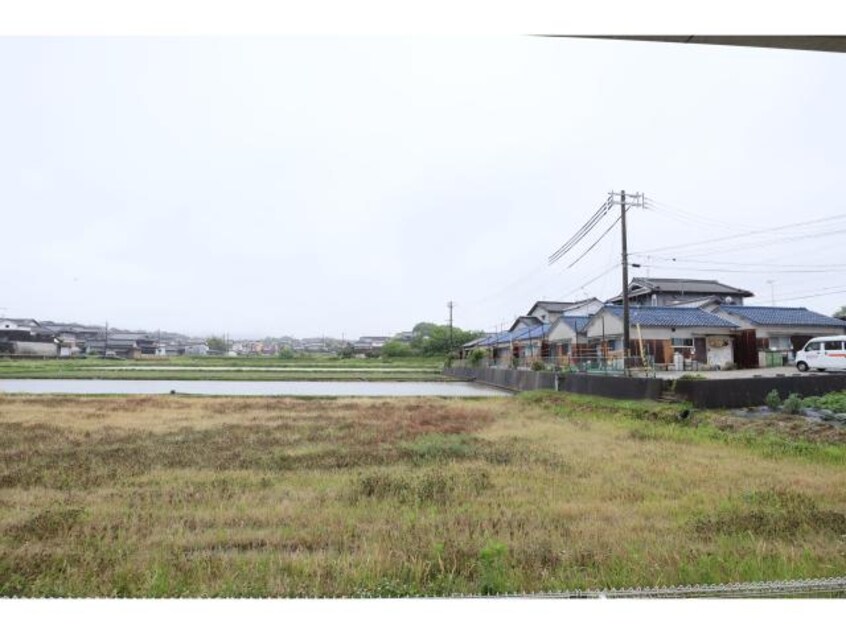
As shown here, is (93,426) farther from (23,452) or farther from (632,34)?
(632,34)

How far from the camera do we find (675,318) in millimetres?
24891

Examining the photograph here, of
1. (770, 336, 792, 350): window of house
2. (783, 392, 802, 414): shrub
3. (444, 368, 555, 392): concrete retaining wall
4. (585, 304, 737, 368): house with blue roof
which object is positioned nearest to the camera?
(783, 392, 802, 414): shrub

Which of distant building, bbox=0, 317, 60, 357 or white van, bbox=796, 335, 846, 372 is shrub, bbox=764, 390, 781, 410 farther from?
distant building, bbox=0, 317, 60, 357

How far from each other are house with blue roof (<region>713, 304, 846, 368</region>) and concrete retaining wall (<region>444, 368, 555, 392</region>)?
10.0 meters

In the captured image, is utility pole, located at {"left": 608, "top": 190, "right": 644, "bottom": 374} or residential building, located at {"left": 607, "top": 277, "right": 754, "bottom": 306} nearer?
utility pole, located at {"left": 608, "top": 190, "right": 644, "bottom": 374}

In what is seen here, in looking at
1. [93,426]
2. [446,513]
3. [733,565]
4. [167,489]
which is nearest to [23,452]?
[93,426]

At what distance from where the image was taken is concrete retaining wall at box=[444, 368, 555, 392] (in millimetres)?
23141

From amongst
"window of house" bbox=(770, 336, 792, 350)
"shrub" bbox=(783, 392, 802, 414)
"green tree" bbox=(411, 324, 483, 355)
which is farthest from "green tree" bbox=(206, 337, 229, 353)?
"shrub" bbox=(783, 392, 802, 414)

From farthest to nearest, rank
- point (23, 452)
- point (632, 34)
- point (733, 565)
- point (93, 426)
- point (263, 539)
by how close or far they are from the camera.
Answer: point (93, 426), point (23, 452), point (263, 539), point (733, 565), point (632, 34)

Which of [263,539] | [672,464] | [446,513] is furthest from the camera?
[672,464]

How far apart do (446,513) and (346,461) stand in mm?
3079

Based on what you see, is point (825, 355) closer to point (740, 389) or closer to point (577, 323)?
point (740, 389)

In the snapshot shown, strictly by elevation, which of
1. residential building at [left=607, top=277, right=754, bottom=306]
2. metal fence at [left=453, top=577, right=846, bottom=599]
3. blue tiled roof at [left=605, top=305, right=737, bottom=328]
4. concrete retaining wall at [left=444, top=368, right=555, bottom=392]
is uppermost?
residential building at [left=607, top=277, right=754, bottom=306]

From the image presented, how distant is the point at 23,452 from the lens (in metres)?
8.36
